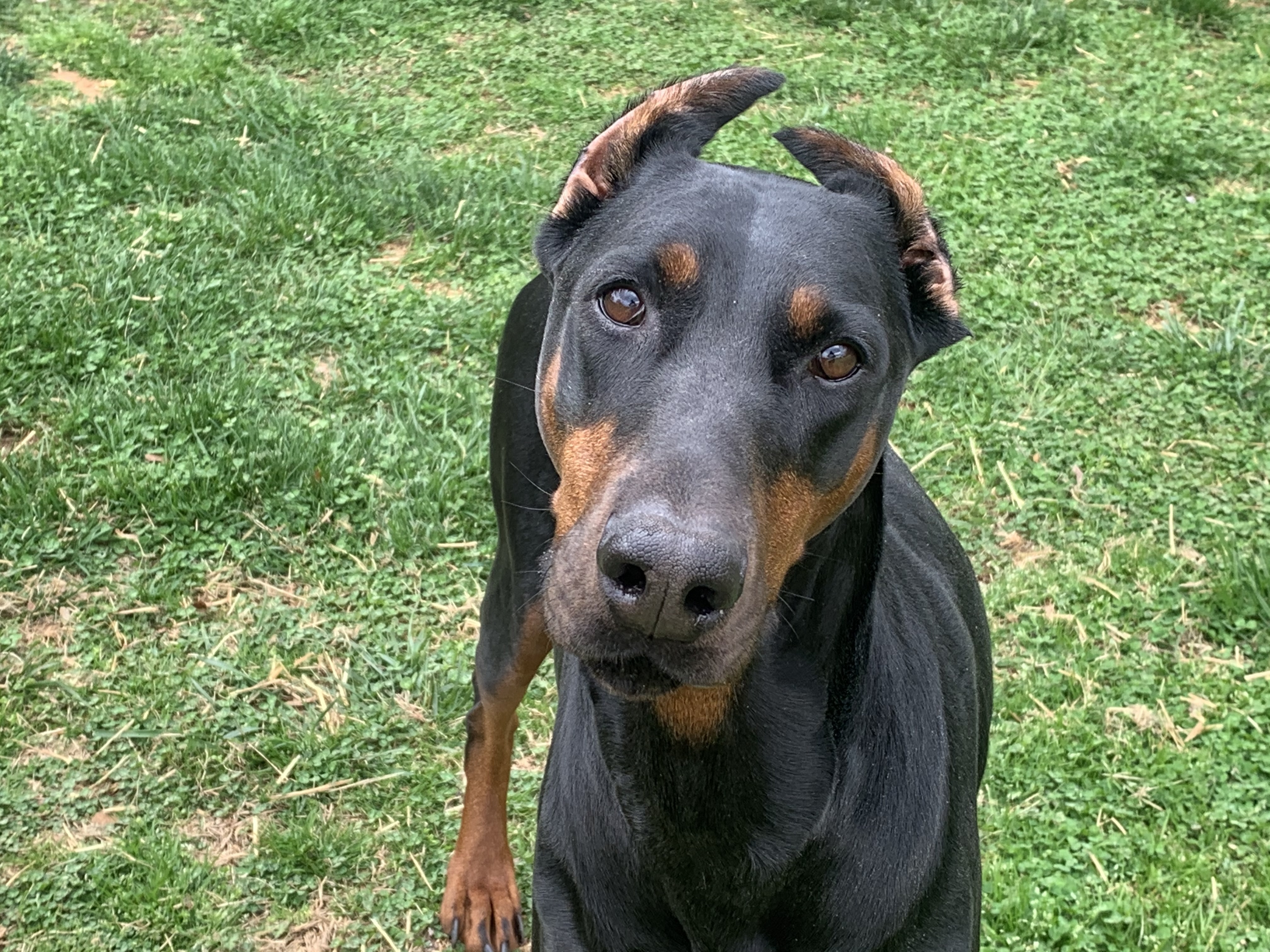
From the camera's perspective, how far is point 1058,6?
793cm

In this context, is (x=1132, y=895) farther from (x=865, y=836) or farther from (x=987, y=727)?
(x=865, y=836)

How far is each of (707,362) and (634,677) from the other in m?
0.54

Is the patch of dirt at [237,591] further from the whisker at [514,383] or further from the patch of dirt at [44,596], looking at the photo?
the whisker at [514,383]

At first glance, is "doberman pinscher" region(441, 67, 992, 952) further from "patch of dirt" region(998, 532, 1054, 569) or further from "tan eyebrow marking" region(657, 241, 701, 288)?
"patch of dirt" region(998, 532, 1054, 569)

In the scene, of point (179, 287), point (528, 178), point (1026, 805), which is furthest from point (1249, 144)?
point (179, 287)

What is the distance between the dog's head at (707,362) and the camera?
6.53 ft

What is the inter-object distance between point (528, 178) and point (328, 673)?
2915mm

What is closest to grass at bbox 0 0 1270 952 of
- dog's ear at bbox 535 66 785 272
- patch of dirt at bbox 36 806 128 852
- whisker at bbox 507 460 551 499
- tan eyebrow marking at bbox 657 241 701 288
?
patch of dirt at bbox 36 806 128 852

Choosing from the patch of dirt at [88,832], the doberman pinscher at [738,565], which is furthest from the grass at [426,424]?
the doberman pinscher at [738,565]

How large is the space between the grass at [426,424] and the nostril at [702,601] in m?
2.23

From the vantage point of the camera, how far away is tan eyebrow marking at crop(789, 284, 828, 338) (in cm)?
226

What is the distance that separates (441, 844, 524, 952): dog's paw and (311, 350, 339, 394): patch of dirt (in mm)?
2179

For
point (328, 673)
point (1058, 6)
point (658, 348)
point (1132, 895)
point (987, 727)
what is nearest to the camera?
point (658, 348)

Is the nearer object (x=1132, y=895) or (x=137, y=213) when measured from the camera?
(x=1132, y=895)
